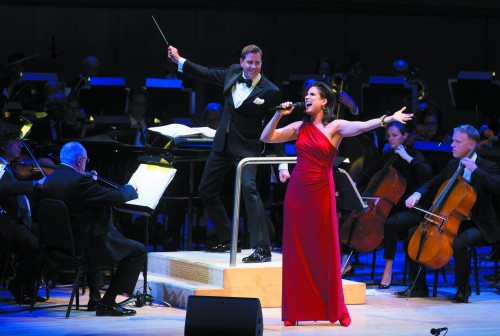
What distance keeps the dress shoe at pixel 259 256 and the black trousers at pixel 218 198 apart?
0.11 feet

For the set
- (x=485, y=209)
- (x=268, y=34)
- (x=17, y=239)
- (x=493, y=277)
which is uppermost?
(x=268, y=34)

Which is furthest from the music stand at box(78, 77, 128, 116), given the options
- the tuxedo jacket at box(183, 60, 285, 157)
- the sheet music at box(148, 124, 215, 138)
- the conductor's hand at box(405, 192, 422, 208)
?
the conductor's hand at box(405, 192, 422, 208)

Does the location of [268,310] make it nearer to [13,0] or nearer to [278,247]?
[278,247]

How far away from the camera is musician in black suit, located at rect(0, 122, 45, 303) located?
252 inches

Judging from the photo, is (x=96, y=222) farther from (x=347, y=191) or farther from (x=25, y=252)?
(x=347, y=191)

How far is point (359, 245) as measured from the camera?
7.29 m

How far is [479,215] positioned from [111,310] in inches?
107

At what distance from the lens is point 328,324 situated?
227 inches

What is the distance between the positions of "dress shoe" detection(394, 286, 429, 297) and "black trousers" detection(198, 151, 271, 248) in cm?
114

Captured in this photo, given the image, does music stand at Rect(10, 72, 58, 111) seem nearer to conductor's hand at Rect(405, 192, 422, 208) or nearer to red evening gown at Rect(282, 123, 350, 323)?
conductor's hand at Rect(405, 192, 422, 208)

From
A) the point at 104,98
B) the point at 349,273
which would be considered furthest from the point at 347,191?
the point at 104,98

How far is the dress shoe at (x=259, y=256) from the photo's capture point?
6.41 metres

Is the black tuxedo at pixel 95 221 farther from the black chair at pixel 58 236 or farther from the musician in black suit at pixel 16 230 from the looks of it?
the musician in black suit at pixel 16 230

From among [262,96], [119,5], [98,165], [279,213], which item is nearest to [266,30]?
[119,5]
